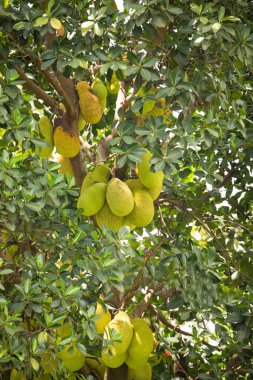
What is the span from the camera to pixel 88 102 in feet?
8.74

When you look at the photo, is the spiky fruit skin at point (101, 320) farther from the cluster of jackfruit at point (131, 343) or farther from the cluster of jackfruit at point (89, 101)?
the cluster of jackfruit at point (89, 101)

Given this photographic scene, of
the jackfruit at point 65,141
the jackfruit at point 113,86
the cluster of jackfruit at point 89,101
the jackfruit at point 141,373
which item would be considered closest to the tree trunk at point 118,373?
the jackfruit at point 141,373

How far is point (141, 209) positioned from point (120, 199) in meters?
0.10

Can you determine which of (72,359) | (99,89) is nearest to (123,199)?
(99,89)

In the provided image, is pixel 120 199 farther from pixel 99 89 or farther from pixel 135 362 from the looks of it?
pixel 135 362

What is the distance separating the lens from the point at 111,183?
2500 mm

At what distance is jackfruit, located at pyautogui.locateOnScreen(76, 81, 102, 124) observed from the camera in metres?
2.67

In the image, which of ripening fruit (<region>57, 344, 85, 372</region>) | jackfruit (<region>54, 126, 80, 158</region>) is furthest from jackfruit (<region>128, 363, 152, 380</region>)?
jackfruit (<region>54, 126, 80, 158</region>)

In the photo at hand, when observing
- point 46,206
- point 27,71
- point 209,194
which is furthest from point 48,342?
point 209,194

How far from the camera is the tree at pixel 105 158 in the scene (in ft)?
6.93

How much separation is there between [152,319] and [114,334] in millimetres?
909

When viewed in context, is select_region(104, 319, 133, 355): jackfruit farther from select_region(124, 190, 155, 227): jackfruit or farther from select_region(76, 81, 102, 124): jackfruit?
select_region(76, 81, 102, 124): jackfruit

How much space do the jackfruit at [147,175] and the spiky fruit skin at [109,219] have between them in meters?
0.15

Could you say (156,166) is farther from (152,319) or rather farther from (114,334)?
(152,319)
